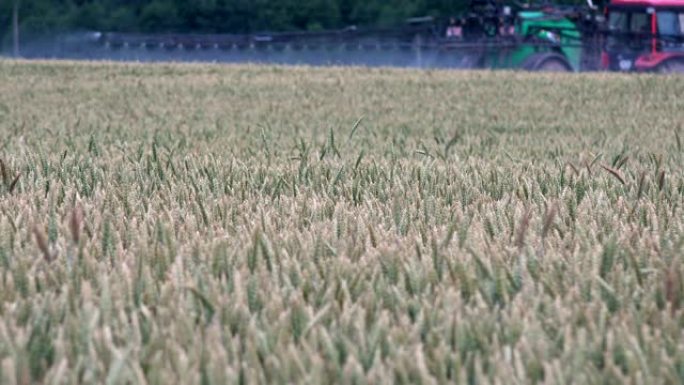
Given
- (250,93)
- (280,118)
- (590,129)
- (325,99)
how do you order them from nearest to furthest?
(590,129) < (280,118) < (325,99) < (250,93)

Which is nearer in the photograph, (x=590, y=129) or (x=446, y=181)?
(x=446, y=181)

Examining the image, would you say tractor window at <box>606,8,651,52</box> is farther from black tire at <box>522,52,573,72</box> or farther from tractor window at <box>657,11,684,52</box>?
black tire at <box>522,52,573,72</box>

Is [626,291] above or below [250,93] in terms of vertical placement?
above

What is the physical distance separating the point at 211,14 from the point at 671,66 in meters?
15.7

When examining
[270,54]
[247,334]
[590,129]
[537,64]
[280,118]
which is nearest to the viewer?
[247,334]

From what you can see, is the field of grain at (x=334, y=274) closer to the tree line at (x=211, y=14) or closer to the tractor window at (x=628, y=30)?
the tractor window at (x=628, y=30)

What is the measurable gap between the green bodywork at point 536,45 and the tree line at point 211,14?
821 cm

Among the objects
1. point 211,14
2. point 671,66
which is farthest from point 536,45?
point 211,14

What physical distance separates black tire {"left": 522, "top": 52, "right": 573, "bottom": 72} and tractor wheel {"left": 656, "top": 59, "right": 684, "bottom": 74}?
1.68 m

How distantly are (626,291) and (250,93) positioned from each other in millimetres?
10586

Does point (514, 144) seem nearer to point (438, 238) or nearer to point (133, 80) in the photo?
point (438, 238)

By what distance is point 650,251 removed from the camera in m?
1.82

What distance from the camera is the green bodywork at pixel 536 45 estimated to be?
798 inches

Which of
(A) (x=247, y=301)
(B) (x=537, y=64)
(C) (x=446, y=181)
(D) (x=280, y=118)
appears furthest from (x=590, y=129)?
(B) (x=537, y=64)
